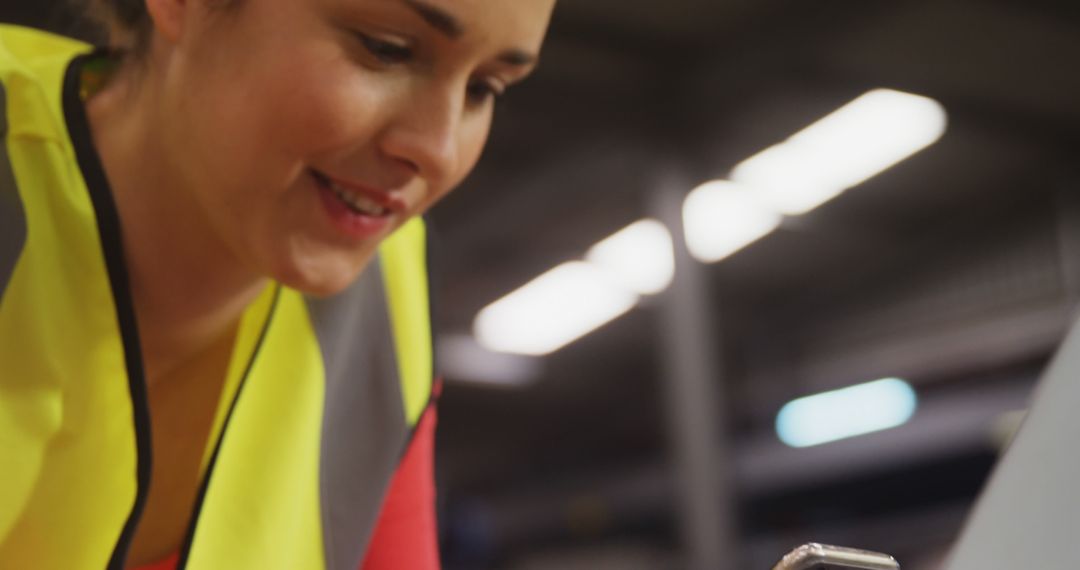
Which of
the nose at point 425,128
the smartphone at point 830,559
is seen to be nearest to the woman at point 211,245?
the nose at point 425,128

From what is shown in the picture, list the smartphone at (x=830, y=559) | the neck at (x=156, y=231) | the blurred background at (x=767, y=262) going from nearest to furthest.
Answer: the smartphone at (x=830, y=559) → the neck at (x=156, y=231) → the blurred background at (x=767, y=262)

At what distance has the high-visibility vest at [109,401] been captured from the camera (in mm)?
783

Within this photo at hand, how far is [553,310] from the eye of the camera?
295 inches

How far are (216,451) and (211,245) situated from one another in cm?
14

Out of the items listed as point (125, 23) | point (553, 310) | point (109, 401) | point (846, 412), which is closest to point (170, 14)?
point (125, 23)

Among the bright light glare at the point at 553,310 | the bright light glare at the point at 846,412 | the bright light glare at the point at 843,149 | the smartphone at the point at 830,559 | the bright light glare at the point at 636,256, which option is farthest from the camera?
the bright light glare at the point at 846,412

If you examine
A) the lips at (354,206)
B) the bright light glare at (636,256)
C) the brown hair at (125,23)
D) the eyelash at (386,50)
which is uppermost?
the bright light glare at (636,256)

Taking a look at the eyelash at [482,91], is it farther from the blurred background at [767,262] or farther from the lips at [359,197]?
the blurred background at [767,262]

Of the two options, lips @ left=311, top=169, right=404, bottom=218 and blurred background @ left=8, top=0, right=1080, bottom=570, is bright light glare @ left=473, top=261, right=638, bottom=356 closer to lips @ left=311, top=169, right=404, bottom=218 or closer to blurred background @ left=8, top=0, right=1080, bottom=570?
blurred background @ left=8, top=0, right=1080, bottom=570

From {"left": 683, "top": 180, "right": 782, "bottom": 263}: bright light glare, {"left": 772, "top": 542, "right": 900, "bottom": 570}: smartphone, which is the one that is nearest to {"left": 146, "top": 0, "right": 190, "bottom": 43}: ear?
{"left": 772, "top": 542, "right": 900, "bottom": 570}: smartphone

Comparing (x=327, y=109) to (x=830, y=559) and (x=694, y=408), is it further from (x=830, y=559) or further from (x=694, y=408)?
(x=694, y=408)

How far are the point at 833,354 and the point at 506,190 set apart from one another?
3.19 metres

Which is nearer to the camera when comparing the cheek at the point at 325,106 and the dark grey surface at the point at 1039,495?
the dark grey surface at the point at 1039,495

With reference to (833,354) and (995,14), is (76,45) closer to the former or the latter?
(995,14)
